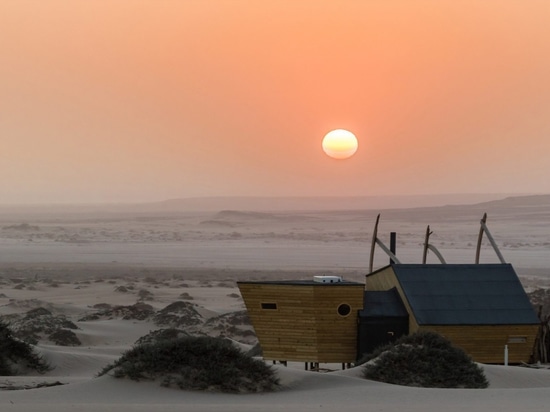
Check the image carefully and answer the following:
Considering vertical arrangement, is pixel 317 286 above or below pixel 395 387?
above

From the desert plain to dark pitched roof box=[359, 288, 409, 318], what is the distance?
2.75 m

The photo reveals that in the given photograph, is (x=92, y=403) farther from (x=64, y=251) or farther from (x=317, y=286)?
(x=64, y=251)

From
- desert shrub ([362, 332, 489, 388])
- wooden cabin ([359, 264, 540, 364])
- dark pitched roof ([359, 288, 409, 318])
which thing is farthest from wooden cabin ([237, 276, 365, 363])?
desert shrub ([362, 332, 489, 388])

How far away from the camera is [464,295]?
1175 inches

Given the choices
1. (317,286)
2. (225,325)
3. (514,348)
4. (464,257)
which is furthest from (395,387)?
(464,257)

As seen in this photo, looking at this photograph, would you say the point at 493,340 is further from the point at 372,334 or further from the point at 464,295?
the point at 372,334

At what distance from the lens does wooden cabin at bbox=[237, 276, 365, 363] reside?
28781 millimetres

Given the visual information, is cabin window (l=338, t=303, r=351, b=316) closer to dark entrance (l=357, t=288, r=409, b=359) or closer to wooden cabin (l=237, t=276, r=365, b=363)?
wooden cabin (l=237, t=276, r=365, b=363)

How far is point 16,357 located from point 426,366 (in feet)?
35.4

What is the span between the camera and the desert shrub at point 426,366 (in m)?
22.7

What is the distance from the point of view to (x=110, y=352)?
3434cm

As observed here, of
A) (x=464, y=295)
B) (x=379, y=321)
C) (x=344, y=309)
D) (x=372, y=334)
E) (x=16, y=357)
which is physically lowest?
(x=16, y=357)

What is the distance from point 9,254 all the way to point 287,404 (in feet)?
359

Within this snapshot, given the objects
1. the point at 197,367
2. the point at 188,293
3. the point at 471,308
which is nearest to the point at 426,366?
the point at 197,367
